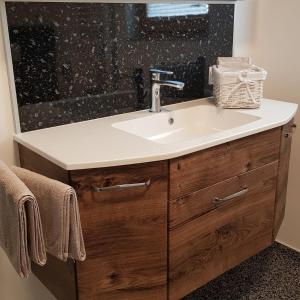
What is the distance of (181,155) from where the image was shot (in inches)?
50.9

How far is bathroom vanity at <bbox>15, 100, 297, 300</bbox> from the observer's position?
4.07ft

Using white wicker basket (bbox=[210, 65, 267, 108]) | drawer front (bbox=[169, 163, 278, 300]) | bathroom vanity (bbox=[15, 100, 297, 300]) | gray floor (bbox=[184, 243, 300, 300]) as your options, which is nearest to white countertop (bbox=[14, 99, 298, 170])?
bathroom vanity (bbox=[15, 100, 297, 300])

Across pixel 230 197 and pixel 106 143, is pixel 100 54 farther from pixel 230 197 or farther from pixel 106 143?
pixel 230 197

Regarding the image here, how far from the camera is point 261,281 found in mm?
2125

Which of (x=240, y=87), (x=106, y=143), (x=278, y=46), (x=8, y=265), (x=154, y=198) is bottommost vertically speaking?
(x=8, y=265)

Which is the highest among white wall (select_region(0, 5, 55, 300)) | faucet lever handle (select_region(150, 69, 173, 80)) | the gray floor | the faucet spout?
faucet lever handle (select_region(150, 69, 173, 80))

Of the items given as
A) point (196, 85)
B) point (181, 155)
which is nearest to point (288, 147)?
point (196, 85)

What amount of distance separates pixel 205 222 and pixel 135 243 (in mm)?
292

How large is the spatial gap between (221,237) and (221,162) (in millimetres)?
308

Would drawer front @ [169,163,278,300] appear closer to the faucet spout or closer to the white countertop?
the white countertop

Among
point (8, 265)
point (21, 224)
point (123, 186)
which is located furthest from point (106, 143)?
point (8, 265)

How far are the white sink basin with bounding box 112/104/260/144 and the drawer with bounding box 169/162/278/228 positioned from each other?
253mm

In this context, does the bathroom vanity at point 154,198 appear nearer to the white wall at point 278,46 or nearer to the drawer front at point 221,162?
the drawer front at point 221,162

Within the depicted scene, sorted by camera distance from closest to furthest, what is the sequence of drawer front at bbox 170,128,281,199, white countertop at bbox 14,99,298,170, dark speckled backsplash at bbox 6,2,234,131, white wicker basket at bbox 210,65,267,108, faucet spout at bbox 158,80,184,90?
white countertop at bbox 14,99,298,170 < drawer front at bbox 170,128,281,199 < dark speckled backsplash at bbox 6,2,234,131 < faucet spout at bbox 158,80,184,90 < white wicker basket at bbox 210,65,267,108
